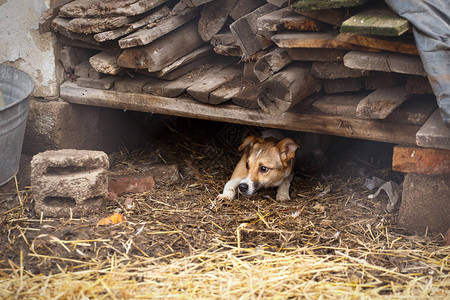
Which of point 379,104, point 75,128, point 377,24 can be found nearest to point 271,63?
point 379,104

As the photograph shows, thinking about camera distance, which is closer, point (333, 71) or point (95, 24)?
point (333, 71)

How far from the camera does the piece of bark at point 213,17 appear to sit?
4.93 meters

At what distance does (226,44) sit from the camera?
5.03 meters

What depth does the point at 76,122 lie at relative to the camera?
19.6 feet

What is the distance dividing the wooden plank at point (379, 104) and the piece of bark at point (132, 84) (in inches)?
88.4

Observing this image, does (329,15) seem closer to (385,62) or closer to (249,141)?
(385,62)

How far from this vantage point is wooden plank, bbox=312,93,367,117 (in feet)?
14.7

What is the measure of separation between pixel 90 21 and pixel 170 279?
265 cm

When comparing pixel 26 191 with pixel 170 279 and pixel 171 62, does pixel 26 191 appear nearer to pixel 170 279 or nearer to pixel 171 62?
pixel 171 62

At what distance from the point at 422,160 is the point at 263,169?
1.83 meters

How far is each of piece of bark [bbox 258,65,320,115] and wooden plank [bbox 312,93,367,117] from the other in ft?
0.61

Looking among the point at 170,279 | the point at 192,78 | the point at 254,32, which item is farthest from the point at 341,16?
the point at 170,279

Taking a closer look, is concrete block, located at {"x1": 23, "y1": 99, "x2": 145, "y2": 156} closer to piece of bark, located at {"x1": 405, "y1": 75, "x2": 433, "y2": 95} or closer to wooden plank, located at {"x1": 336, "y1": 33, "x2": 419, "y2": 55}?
wooden plank, located at {"x1": 336, "y1": 33, "x2": 419, "y2": 55}

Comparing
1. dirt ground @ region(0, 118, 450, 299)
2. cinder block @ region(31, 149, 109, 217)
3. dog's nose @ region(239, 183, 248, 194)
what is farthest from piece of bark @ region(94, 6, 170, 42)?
dog's nose @ region(239, 183, 248, 194)
